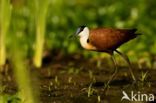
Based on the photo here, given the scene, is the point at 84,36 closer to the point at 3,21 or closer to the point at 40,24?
the point at 3,21

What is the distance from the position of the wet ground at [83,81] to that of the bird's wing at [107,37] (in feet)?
1.44

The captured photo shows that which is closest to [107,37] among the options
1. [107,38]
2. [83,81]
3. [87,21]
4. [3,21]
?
[107,38]

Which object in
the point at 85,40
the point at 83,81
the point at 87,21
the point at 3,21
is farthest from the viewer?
the point at 87,21

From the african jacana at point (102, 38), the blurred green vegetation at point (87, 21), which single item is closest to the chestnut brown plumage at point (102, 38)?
the african jacana at point (102, 38)

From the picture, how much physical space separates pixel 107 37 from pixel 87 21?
4010 millimetres

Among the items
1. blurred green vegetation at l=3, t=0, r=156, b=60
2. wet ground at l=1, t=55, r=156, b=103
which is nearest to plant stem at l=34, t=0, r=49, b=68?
wet ground at l=1, t=55, r=156, b=103

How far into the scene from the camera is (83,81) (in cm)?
687

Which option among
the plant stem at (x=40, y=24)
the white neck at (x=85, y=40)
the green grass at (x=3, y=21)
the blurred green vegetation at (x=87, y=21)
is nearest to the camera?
the white neck at (x=85, y=40)

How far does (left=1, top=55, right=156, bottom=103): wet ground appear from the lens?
602 cm

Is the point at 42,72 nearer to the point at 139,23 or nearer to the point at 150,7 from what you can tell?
the point at 139,23

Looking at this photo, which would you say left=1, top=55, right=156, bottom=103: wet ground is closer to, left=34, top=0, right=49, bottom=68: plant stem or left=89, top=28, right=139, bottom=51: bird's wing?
left=34, top=0, right=49, bottom=68: plant stem

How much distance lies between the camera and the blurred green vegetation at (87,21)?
9.04 meters

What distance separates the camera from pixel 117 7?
10.6 meters

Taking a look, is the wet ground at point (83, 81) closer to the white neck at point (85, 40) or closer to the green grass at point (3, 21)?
the green grass at point (3, 21)
